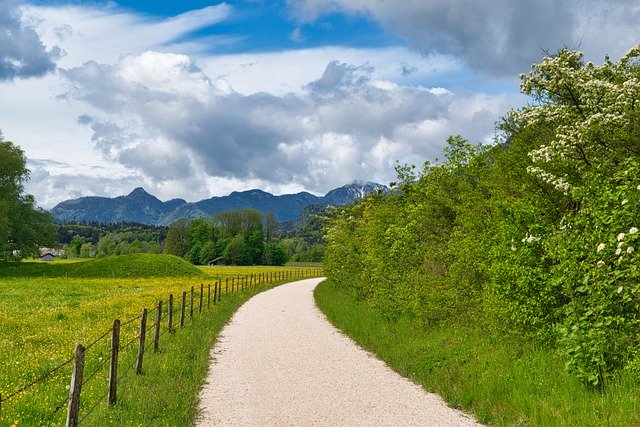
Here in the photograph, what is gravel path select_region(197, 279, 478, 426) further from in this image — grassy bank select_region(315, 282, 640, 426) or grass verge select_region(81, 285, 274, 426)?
grassy bank select_region(315, 282, 640, 426)

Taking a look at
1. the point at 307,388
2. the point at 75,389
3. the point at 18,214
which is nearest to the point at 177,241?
the point at 18,214

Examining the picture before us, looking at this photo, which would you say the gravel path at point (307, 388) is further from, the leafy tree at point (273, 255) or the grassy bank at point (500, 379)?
the leafy tree at point (273, 255)

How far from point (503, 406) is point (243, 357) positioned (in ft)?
30.1

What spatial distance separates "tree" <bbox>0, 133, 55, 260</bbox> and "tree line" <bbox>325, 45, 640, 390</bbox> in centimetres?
6899

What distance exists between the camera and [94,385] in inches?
500

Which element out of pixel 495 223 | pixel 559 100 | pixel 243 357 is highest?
pixel 559 100

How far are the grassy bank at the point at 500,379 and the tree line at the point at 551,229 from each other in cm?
39

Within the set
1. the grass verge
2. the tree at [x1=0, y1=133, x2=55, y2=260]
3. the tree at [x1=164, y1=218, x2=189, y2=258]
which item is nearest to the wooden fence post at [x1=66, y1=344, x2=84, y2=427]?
the grass verge

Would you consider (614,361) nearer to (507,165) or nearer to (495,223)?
(495,223)

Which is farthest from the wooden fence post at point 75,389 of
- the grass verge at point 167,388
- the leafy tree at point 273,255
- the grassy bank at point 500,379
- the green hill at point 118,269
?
the leafy tree at point 273,255

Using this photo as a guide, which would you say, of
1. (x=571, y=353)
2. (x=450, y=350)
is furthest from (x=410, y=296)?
(x=571, y=353)

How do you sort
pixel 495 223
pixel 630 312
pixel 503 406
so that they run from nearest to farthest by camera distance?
pixel 630 312, pixel 503 406, pixel 495 223

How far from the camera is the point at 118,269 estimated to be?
238ft

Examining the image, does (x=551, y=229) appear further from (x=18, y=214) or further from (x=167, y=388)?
(x=18, y=214)
